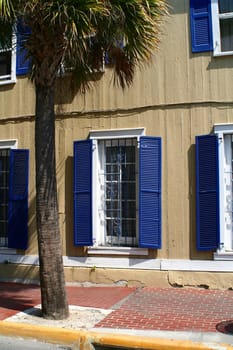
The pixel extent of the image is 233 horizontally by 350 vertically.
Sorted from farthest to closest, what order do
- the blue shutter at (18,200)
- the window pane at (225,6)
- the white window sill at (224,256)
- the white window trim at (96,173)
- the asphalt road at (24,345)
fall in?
the blue shutter at (18,200), the white window trim at (96,173), the window pane at (225,6), the white window sill at (224,256), the asphalt road at (24,345)

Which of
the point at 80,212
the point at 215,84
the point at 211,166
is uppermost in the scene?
the point at 215,84

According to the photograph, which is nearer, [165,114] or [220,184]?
[220,184]

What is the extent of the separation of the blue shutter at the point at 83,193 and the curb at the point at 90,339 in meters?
2.91

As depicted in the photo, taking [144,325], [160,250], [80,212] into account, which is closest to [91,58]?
[80,212]

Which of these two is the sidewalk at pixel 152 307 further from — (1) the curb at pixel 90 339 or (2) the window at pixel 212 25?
(2) the window at pixel 212 25

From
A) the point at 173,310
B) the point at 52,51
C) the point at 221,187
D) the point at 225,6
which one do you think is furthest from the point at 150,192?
the point at 225,6

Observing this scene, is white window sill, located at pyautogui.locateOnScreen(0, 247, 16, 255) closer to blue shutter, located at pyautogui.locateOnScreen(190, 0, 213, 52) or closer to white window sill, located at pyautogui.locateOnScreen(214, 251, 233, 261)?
white window sill, located at pyautogui.locateOnScreen(214, 251, 233, 261)

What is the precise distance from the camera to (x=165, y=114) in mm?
9344

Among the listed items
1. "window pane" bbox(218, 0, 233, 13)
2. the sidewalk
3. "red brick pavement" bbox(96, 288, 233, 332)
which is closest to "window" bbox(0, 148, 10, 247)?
the sidewalk

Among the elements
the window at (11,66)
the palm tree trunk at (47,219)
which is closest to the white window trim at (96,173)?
the window at (11,66)

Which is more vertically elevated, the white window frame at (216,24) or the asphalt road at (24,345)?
the white window frame at (216,24)

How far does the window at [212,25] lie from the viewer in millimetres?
9070

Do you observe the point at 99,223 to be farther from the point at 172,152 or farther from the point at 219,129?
the point at 219,129

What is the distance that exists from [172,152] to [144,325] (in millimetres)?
3467
